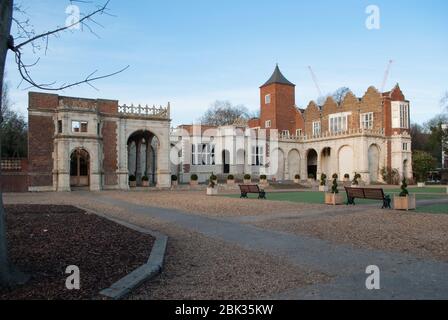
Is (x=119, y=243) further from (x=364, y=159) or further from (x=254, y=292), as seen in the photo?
(x=364, y=159)

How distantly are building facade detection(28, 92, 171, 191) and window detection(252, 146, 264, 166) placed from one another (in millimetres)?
16384

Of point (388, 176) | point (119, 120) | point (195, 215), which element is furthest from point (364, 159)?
point (195, 215)

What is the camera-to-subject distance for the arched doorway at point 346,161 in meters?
47.9

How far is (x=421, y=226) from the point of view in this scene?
11461 mm

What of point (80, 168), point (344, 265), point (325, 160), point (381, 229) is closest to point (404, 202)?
point (381, 229)

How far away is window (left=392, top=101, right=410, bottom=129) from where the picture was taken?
159 ft

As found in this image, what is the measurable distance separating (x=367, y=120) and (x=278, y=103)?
12.7 metres

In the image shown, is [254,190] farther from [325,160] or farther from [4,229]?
[325,160]

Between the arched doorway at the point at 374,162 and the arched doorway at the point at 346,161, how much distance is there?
227cm

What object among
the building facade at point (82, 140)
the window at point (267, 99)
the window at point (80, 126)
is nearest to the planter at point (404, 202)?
the building facade at point (82, 140)

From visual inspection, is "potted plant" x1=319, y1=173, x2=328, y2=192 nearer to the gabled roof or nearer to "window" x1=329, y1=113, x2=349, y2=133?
"window" x1=329, y1=113, x2=349, y2=133

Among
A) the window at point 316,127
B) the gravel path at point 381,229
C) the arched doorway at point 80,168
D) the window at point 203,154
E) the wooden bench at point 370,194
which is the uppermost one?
the window at point 316,127

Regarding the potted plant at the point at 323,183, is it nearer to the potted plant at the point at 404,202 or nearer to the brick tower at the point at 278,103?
the potted plant at the point at 404,202
